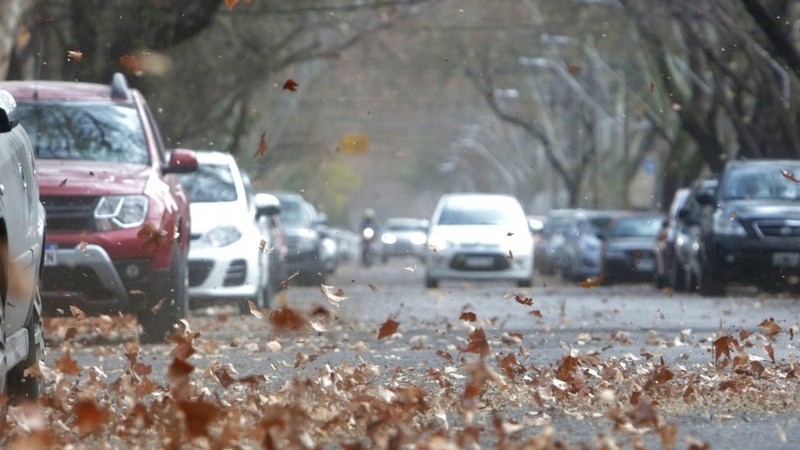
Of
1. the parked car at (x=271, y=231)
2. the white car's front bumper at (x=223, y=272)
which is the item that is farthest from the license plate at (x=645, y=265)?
the white car's front bumper at (x=223, y=272)

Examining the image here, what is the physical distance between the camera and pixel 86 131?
15.8 meters

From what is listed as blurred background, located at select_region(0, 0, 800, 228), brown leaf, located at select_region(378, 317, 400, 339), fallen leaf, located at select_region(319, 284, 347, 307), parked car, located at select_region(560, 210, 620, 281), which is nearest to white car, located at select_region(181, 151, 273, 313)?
blurred background, located at select_region(0, 0, 800, 228)

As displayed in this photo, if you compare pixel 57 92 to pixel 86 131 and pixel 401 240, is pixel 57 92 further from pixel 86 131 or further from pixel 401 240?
pixel 401 240

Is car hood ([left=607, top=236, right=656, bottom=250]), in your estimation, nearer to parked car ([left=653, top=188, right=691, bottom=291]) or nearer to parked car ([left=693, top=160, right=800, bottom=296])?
parked car ([left=653, top=188, right=691, bottom=291])

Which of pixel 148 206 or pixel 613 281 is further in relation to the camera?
pixel 613 281

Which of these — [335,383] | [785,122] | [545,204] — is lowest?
[545,204]

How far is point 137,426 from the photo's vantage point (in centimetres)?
828

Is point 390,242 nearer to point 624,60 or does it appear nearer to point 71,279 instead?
point 624,60

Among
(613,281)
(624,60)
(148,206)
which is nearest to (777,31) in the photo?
(148,206)

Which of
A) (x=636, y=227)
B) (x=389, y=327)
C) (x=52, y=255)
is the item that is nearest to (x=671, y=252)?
(x=636, y=227)

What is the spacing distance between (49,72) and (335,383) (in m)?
23.9

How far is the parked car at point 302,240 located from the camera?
3653 cm

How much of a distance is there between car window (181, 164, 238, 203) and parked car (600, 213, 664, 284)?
16.0 m

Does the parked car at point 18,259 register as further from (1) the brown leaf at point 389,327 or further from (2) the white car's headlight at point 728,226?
(2) the white car's headlight at point 728,226
